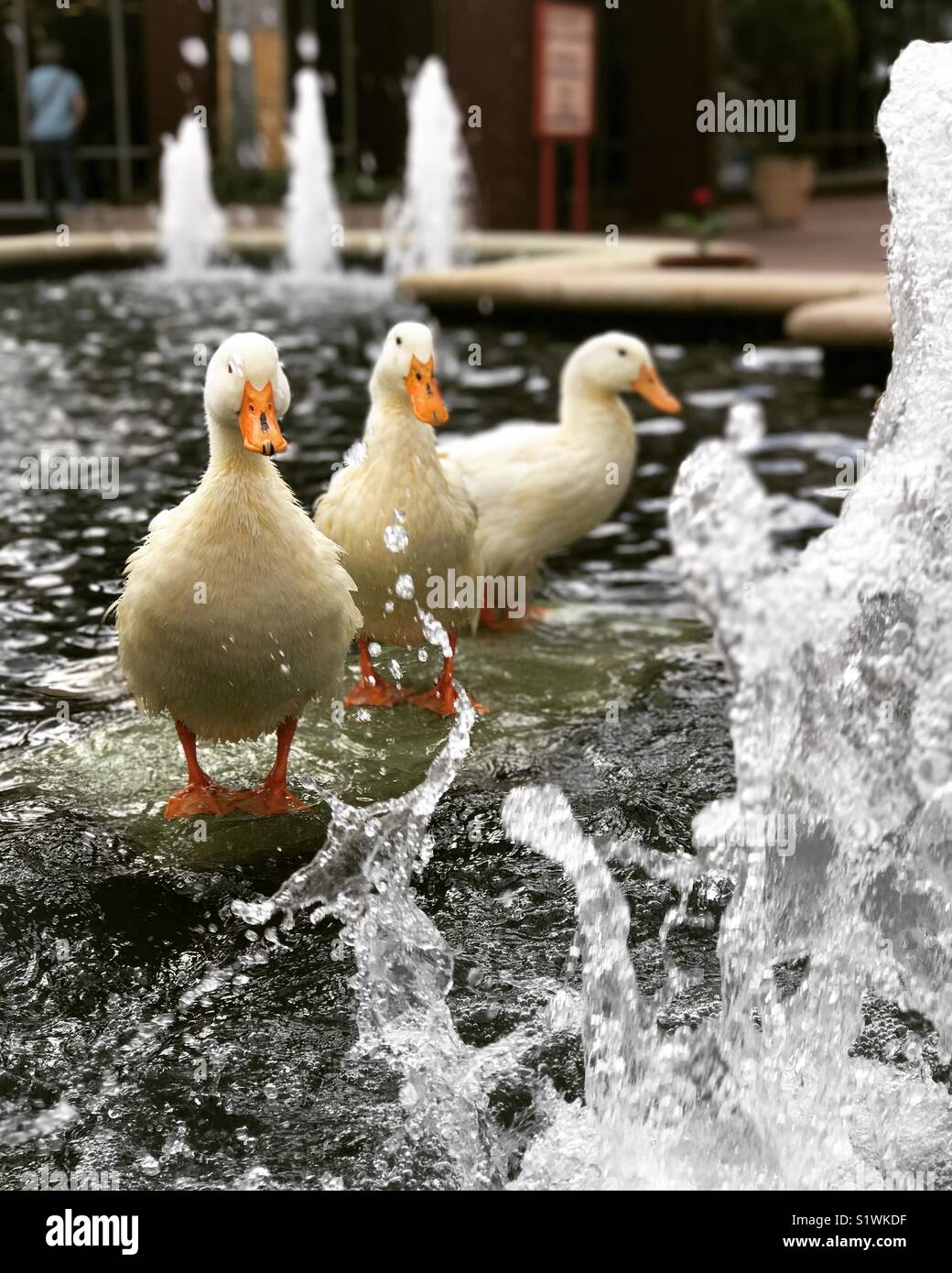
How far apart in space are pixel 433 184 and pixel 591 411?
12.8 meters

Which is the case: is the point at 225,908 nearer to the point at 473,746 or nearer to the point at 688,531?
the point at 473,746

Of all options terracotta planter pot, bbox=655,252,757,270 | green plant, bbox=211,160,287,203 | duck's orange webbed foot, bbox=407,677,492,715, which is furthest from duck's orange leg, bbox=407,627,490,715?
Answer: green plant, bbox=211,160,287,203

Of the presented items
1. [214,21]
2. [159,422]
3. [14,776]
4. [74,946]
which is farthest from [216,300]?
[74,946]

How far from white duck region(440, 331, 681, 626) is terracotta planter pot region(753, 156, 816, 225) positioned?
16.9m

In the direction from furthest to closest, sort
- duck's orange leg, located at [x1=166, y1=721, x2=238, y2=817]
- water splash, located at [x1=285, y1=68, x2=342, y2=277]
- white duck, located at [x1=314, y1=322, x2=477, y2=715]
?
water splash, located at [x1=285, y1=68, x2=342, y2=277]
white duck, located at [x1=314, y1=322, x2=477, y2=715]
duck's orange leg, located at [x1=166, y1=721, x2=238, y2=817]

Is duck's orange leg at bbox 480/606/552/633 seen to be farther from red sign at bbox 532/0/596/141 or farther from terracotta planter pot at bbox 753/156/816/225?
terracotta planter pot at bbox 753/156/816/225

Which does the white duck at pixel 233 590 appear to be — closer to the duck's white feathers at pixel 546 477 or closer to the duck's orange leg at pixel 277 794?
the duck's orange leg at pixel 277 794

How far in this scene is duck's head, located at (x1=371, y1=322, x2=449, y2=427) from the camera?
405 centimetres

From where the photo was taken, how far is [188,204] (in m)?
19.0

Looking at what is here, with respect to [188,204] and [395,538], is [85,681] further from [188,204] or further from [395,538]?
[188,204]

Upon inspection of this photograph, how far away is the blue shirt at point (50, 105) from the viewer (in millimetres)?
18250

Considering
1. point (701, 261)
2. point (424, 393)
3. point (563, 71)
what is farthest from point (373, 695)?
point (563, 71)

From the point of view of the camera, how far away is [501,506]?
5160 mm

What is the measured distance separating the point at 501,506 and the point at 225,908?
2.05 metres
